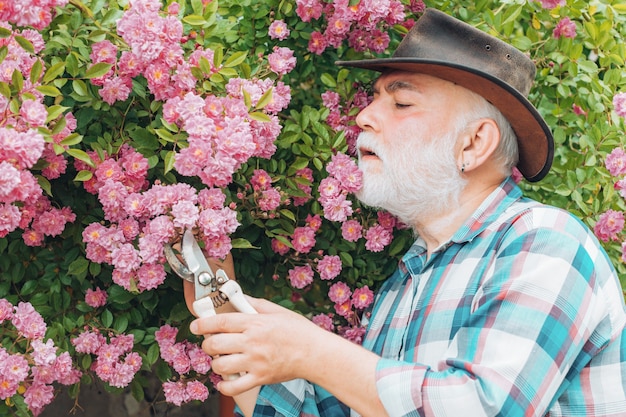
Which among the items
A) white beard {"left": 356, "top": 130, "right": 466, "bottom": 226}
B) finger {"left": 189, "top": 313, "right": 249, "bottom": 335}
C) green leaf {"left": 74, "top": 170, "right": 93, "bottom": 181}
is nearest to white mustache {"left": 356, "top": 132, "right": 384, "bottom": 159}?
white beard {"left": 356, "top": 130, "right": 466, "bottom": 226}

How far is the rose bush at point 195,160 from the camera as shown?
5.48 ft

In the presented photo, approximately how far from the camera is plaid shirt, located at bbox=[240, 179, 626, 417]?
1528 millimetres

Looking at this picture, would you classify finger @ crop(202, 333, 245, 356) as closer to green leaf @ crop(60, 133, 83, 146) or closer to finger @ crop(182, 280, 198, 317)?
finger @ crop(182, 280, 198, 317)

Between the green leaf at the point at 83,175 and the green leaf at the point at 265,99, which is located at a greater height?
the green leaf at the point at 265,99

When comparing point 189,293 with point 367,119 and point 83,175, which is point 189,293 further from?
point 367,119

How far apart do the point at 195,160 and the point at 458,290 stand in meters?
0.69

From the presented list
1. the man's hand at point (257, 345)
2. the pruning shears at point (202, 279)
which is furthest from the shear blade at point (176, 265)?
the man's hand at point (257, 345)

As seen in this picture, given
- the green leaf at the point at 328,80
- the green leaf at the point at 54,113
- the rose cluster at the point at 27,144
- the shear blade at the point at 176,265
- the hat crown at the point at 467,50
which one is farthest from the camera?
the green leaf at the point at 328,80

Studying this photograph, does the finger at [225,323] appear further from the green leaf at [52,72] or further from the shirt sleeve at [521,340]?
the green leaf at [52,72]

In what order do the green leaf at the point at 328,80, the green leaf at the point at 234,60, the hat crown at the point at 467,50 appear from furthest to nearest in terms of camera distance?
the green leaf at the point at 328,80 < the hat crown at the point at 467,50 < the green leaf at the point at 234,60

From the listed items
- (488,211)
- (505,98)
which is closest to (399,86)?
(505,98)

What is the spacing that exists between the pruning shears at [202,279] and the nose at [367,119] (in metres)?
0.59

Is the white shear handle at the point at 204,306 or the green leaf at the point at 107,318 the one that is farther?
the green leaf at the point at 107,318

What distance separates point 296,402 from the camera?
6.68ft
